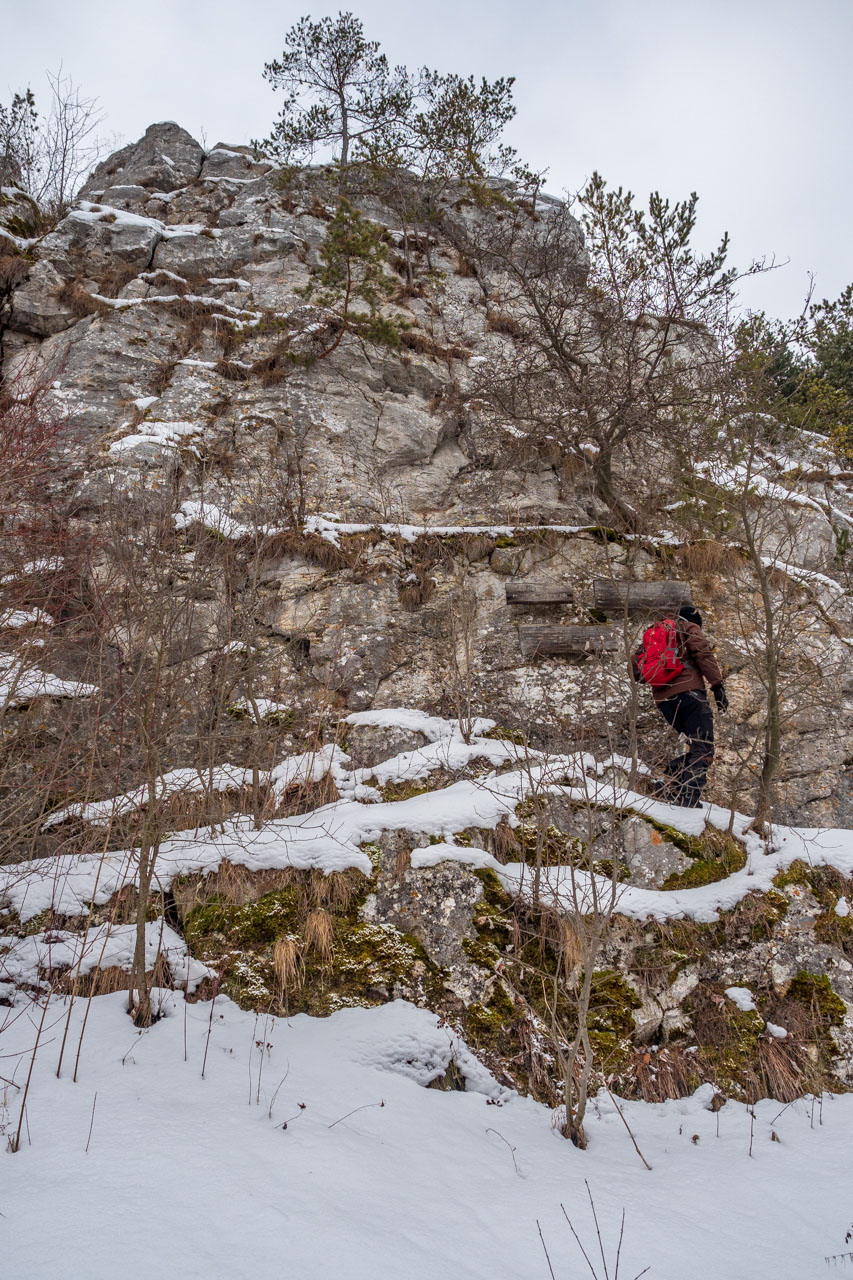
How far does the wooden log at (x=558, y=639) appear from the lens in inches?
305

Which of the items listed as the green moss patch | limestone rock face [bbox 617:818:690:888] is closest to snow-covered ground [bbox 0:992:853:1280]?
the green moss patch

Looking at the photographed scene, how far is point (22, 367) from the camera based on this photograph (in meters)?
10.6

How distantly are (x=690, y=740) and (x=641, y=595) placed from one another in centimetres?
277

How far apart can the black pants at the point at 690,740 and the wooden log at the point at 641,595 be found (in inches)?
69.9

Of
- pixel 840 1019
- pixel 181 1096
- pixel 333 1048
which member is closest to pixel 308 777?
pixel 333 1048

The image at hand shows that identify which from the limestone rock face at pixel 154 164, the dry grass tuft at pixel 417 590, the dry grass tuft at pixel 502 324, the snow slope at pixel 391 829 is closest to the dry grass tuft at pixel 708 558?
the dry grass tuft at pixel 417 590

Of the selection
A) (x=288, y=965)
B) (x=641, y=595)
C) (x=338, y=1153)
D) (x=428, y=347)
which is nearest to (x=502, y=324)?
(x=428, y=347)

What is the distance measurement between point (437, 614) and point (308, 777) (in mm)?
3355

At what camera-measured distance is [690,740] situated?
18.7ft

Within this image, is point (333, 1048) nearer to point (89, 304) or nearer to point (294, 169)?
point (89, 304)

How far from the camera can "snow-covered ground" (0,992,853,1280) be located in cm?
223

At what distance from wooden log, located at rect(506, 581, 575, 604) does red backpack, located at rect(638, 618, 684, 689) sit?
2.53m

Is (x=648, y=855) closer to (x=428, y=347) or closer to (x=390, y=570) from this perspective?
(x=390, y=570)

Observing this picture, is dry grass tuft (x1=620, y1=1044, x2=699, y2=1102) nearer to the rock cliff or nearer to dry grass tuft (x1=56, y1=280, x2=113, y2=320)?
the rock cliff
